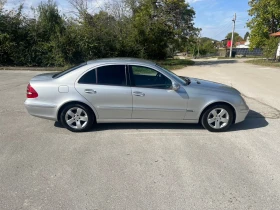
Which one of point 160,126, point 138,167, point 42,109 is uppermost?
point 42,109

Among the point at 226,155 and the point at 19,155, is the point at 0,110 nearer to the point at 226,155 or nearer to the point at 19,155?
the point at 19,155

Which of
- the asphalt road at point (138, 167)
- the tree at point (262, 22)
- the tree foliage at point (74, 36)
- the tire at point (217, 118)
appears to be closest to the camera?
the asphalt road at point (138, 167)

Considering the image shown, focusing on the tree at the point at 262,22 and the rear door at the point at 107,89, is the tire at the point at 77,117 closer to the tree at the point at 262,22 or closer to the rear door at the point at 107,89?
the rear door at the point at 107,89

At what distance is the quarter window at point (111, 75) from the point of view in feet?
14.0

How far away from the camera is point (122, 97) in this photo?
166 inches

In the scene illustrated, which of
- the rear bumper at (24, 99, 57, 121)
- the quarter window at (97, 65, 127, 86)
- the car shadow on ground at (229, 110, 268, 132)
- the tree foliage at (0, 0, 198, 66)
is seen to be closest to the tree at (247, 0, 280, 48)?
the tree foliage at (0, 0, 198, 66)

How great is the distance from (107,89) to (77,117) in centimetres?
84

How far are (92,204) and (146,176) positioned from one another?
837 mm

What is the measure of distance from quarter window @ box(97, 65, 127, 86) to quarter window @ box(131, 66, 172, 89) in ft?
0.73

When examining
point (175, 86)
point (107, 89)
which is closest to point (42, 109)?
point (107, 89)

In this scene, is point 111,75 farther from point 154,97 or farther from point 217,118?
point 217,118

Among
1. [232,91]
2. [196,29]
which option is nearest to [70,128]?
[232,91]

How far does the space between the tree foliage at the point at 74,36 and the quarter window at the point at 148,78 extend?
1246 cm

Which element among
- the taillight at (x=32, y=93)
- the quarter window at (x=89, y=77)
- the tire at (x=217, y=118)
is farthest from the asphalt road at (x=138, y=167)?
the quarter window at (x=89, y=77)
